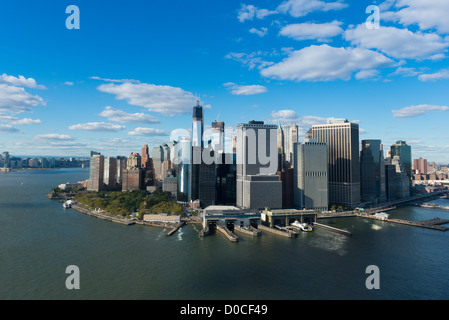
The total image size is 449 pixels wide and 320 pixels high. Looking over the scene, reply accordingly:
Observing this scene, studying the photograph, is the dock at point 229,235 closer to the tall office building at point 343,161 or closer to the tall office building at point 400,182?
the tall office building at point 343,161

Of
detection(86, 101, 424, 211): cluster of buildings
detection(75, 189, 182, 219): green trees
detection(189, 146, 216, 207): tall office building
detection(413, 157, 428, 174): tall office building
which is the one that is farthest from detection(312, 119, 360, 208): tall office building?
detection(413, 157, 428, 174): tall office building

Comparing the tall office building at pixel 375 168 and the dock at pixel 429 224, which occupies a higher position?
the tall office building at pixel 375 168

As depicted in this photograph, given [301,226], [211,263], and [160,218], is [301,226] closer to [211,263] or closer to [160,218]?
[211,263]

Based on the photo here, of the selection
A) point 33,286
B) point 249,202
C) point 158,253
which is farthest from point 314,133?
point 33,286

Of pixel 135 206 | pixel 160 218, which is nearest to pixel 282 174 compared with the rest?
pixel 160 218

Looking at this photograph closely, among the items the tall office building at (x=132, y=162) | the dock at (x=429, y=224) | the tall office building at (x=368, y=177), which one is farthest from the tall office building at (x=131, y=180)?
the dock at (x=429, y=224)

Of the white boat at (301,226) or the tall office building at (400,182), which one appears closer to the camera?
the white boat at (301,226)
